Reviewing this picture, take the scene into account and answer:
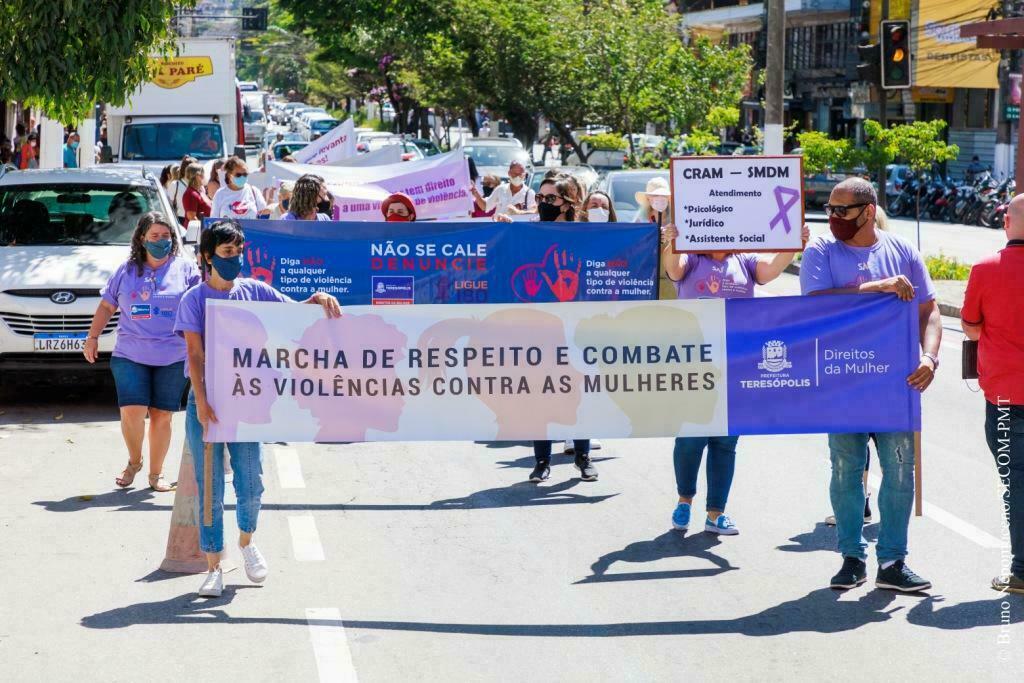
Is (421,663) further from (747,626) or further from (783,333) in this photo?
(783,333)

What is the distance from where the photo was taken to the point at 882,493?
7.18 m

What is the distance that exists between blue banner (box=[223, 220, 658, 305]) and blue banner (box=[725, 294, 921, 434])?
2738 millimetres

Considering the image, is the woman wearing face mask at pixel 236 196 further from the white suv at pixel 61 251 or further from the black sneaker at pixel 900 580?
the black sneaker at pixel 900 580

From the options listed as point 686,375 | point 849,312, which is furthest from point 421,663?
point 849,312

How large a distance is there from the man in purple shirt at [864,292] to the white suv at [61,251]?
22.0ft

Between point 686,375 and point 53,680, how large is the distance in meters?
3.24

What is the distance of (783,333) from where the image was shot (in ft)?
24.5

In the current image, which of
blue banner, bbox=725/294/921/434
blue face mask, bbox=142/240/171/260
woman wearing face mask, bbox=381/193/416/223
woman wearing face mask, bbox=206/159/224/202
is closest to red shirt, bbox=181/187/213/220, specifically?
woman wearing face mask, bbox=206/159/224/202

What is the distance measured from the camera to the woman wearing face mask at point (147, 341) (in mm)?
9258

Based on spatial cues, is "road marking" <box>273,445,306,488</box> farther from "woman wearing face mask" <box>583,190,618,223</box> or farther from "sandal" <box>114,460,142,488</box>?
"woman wearing face mask" <box>583,190,618,223</box>

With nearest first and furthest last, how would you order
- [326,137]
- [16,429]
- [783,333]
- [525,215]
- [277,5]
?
[783,333] → [16,429] → [525,215] → [326,137] → [277,5]

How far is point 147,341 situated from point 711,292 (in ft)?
11.2

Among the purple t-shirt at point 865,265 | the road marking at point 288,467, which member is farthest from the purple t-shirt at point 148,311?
the purple t-shirt at point 865,265

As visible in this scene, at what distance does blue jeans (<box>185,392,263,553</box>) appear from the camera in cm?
716
